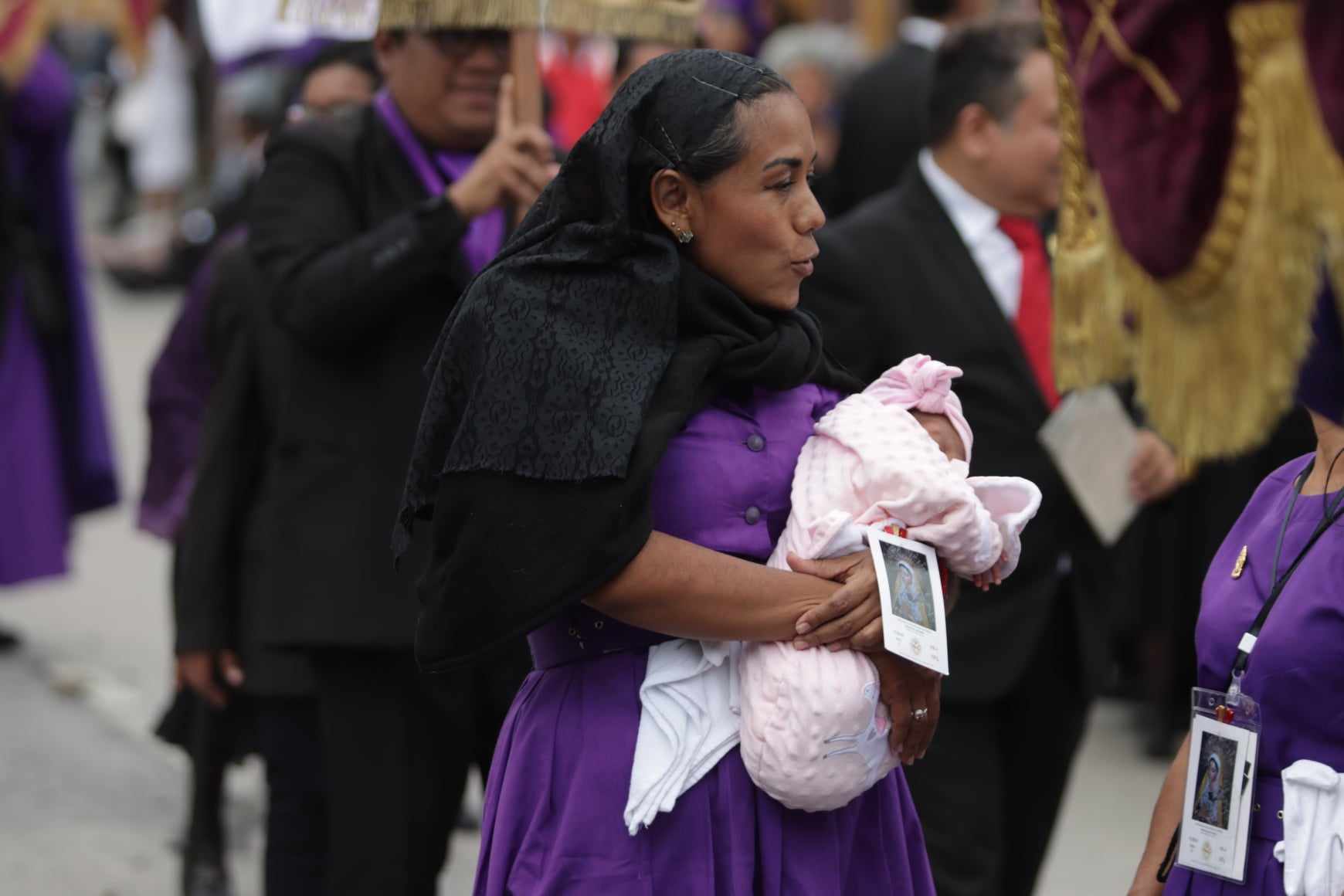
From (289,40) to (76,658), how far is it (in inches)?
137

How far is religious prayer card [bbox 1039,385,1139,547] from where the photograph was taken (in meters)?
4.07

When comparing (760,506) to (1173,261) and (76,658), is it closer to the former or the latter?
(1173,261)

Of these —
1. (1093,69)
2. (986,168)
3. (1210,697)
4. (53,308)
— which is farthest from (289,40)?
(1093,69)

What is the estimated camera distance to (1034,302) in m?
4.28

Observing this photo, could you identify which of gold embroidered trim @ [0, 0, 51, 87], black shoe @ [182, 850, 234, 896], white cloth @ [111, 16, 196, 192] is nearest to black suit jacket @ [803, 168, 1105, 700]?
black shoe @ [182, 850, 234, 896]

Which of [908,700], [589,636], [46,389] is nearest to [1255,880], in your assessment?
[908,700]

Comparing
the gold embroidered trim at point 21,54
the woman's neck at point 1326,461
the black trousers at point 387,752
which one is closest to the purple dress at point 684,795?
the woman's neck at point 1326,461

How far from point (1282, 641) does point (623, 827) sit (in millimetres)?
889

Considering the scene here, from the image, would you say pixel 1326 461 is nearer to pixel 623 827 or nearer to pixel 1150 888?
pixel 1150 888

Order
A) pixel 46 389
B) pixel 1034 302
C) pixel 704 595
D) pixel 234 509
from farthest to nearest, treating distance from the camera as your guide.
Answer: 1. pixel 46 389
2. pixel 234 509
3. pixel 1034 302
4. pixel 704 595

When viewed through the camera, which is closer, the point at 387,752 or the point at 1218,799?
the point at 1218,799

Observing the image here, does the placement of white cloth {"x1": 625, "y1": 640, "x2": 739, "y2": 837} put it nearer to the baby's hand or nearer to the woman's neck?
the baby's hand

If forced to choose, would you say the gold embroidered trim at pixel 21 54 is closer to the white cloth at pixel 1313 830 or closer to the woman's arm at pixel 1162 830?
the woman's arm at pixel 1162 830

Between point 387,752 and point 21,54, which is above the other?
point 21,54
